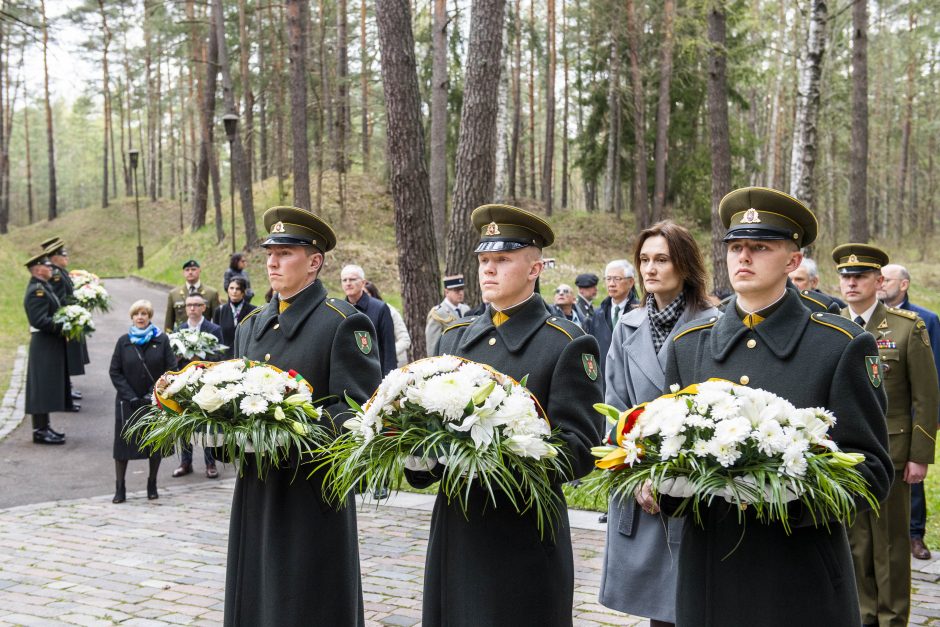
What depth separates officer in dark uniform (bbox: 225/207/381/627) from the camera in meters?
4.30

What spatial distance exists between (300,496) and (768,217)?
2456 millimetres

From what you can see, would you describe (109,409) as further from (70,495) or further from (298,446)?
(298,446)

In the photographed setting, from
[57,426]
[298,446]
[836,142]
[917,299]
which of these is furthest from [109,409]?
[836,142]

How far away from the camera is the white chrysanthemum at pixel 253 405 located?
4.07 metres

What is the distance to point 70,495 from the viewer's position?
33.0 feet

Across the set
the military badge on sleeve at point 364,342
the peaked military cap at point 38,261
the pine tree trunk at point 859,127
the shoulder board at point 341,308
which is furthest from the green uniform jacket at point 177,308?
the pine tree trunk at point 859,127

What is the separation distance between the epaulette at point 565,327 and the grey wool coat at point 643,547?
1.34 ft

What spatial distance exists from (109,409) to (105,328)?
9.07m

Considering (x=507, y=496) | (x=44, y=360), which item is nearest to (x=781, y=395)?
(x=507, y=496)

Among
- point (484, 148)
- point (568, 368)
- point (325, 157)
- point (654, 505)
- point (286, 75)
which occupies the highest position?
point (286, 75)

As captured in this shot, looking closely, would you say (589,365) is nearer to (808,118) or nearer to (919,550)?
(919,550)

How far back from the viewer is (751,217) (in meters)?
3.38

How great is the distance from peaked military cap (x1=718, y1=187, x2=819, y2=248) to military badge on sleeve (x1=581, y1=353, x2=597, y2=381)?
76 centimetres

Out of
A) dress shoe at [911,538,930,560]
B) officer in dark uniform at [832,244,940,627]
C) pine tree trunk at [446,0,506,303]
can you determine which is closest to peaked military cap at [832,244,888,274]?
officer in dark uniform at [832,244,940,627]
